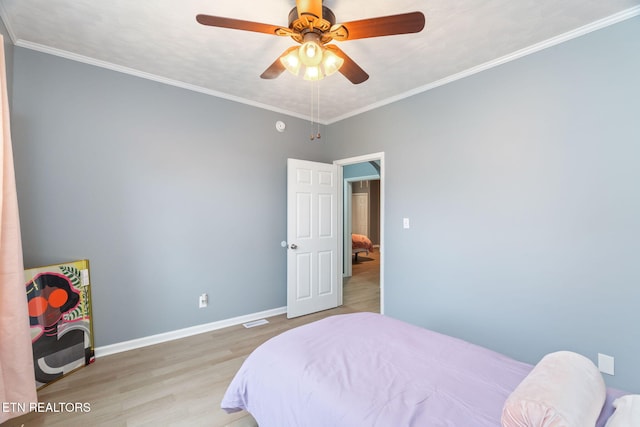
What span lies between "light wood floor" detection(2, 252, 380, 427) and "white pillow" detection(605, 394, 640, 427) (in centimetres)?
182

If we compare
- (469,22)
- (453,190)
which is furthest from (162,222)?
(469,22)

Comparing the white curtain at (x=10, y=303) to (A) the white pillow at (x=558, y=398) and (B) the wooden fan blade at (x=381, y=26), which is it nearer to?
(B) the wooden fan blade at (x=381, y=26)

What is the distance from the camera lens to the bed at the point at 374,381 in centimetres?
113

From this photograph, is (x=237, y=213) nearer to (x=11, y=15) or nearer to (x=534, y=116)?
(x=11, y=15)

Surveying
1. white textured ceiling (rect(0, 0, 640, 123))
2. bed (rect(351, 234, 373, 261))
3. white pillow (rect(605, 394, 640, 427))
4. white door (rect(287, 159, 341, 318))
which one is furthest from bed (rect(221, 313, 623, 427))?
bed (rect(351, 234, 373, 261))

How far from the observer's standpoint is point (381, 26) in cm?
149

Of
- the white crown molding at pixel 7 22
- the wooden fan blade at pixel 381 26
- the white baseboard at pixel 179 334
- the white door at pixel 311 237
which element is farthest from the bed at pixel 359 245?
the white crown molding at pixel 7 22

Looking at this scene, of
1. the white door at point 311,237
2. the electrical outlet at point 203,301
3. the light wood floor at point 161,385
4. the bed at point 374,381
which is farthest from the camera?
the white door at point 311,237

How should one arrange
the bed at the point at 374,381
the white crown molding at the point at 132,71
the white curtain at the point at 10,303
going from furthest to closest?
the white crown molding at the point at 132,71, the white curtain at the point at 10,303, the bed at the point at 374,381

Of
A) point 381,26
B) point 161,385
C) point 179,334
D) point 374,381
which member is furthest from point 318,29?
point 179,334

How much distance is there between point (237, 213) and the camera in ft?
11.3

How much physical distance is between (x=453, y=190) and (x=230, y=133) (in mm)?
2584

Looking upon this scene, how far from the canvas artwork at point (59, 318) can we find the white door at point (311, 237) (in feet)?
6.72

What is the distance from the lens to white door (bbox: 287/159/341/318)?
369 centimetres
